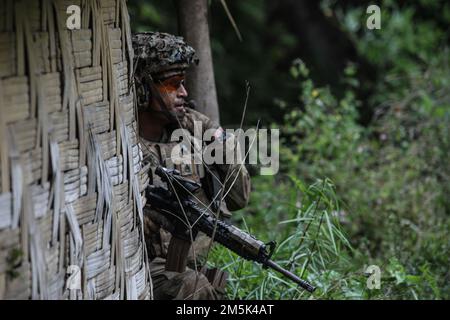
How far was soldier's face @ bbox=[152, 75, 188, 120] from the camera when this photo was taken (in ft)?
15.3

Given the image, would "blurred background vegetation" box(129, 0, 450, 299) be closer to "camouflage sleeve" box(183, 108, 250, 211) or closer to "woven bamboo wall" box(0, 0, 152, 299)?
"camouflage sleeve" box(183, 108, 250, 211)

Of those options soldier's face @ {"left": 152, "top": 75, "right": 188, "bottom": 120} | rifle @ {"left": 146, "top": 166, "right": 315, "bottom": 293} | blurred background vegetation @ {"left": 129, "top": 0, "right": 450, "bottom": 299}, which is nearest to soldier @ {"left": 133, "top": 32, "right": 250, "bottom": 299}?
soldier's face @ {"left": 152, "top": 75, "right": 188, "bottom": 120}

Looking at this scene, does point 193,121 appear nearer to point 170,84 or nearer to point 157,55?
point 170,84

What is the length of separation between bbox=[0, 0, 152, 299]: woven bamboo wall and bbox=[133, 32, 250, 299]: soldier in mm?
627

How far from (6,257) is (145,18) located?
24.7 feet

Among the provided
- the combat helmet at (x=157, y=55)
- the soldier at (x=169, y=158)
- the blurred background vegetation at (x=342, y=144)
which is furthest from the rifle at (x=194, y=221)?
the combat helmet at (x=157, y=55)

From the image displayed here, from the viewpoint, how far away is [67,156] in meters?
3.07

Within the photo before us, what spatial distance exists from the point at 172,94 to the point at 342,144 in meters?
3.19

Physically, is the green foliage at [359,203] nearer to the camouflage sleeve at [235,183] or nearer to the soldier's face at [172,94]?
the camouflage sleeve at [235,183]

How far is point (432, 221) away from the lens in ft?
22.6

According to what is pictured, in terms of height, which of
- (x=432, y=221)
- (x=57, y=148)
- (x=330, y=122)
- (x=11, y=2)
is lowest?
(x=432, y=221)

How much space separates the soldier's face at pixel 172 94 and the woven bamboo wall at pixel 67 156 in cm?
87

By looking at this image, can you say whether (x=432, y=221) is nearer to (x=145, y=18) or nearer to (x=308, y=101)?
(x=308, y=101)
